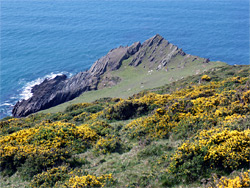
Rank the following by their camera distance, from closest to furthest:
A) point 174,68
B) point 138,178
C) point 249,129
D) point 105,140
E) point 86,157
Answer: point 138,178 < point 249,129 < point 86,157 < point 105,140 < point 174,68

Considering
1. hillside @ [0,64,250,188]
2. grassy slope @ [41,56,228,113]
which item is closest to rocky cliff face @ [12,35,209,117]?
grassy slope @ [41,56,228,113]

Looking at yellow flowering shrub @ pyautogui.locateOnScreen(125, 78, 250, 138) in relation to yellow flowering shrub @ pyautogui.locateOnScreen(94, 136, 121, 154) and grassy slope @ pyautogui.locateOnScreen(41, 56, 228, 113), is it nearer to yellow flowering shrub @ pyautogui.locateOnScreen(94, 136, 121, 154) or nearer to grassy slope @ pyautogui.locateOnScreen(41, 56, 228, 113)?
yellow flowering shrub @ pyautogui.locateOnScreen(94, 136, 121, 154)

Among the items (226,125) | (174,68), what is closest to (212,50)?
(174,68)

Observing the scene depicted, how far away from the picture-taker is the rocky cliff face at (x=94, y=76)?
2721 inches

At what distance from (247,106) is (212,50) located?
106 m

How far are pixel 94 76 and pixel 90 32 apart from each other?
63608 millimetres

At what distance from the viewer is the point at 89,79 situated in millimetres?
82562

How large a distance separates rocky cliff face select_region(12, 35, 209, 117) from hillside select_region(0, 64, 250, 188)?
4932 cm

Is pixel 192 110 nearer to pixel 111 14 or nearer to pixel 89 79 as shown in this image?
pixel 89 79

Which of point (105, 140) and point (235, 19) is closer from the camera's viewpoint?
point (105, 140)

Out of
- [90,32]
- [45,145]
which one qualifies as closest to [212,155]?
[45,145]

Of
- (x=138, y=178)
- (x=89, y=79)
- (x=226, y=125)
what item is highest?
(x=226, y=125)

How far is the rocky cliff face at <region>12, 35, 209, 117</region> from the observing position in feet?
227

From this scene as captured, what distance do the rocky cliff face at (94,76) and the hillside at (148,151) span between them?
49324 mm
